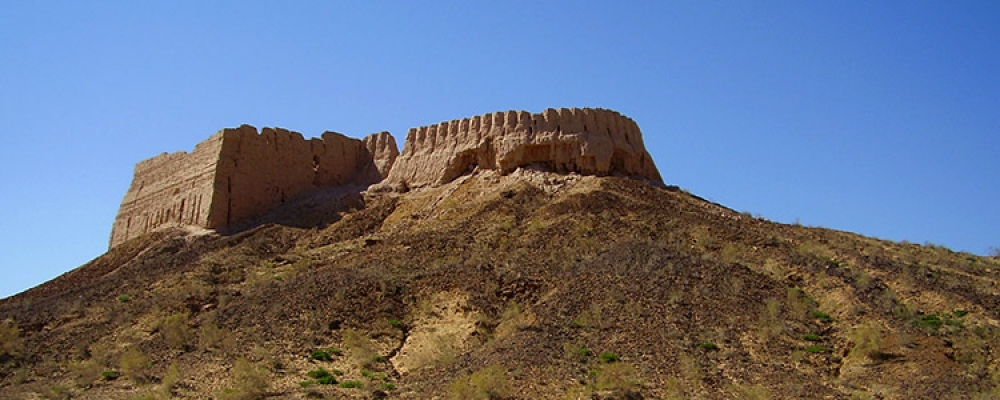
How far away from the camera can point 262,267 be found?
98.8 feet

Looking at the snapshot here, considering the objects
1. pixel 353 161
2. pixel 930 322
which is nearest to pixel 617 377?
pixel 930 322

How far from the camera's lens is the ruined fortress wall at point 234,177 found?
114ft

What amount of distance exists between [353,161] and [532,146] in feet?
27.8

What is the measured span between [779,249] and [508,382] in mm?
10007

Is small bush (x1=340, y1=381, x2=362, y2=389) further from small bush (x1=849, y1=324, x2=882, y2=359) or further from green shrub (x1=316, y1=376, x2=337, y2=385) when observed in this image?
small bush (x1=849, y1=324, x2=882, y2=359)

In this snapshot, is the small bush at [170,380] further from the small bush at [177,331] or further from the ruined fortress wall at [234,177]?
the ruined fortress wall at [234,177]

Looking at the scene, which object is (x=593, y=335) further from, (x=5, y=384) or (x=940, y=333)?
(x=5, y=384)

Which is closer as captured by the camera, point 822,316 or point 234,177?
point 822,316

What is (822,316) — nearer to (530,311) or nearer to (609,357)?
(609,357)

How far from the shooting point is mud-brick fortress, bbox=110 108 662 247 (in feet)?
110

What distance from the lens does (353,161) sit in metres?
39.1

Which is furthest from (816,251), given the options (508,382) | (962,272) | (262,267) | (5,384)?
(5,384)

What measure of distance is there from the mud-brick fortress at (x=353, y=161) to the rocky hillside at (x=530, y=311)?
46.0 inches

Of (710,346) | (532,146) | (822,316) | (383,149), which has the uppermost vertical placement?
(383,149)
